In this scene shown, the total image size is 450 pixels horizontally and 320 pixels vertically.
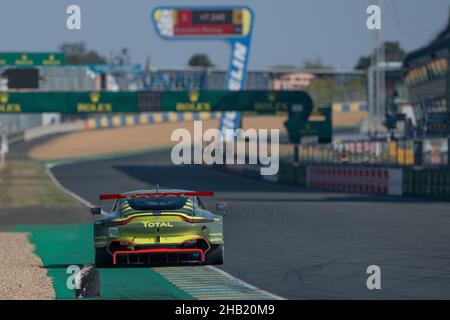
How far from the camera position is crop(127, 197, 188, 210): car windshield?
16.3 m

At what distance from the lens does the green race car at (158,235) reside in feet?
51.9

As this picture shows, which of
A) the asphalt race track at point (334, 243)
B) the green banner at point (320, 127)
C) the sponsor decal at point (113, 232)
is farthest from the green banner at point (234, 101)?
the sponsor decal at point (113, 232)

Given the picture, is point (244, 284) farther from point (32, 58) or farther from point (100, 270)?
point (32, 58)

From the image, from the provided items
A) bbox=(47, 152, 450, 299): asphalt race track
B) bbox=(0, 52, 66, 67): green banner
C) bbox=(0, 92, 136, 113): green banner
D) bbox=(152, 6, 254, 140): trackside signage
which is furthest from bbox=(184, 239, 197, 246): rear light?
bbox=(0, 52, 66, 67): green banner

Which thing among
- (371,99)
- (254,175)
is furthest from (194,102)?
(371,99)

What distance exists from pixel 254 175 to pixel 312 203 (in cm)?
2173

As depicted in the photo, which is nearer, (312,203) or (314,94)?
(312,203)

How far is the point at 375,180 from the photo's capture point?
1574 inches

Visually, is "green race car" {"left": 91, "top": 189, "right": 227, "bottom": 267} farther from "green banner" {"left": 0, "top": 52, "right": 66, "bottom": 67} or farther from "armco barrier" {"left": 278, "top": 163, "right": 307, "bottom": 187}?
"green banner" {"left": 0, "top": 52, "right": 66, "bottom": 67}

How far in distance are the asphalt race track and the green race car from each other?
2.68 ft

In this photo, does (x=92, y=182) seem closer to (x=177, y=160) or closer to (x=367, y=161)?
(x=367, y=161)

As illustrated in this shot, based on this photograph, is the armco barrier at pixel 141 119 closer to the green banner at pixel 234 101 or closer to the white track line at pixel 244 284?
the green banner at pixel 234 101

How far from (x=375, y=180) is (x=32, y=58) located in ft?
134

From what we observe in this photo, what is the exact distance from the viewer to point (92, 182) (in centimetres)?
5316
